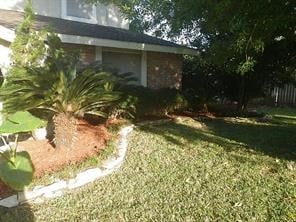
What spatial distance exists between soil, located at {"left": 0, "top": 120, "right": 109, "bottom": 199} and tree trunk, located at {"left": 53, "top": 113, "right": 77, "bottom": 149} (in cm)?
11

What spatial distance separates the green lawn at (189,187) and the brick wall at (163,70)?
5539 millimetres

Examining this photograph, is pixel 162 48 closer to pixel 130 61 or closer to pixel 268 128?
pixel 130 61

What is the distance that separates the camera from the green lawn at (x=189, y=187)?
19.5ft

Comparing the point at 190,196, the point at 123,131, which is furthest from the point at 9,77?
the point at 190,196

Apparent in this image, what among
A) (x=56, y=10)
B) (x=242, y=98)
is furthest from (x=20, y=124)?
(x=242, y=98)

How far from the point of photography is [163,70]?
16.2m

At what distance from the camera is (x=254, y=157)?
8.77 metres

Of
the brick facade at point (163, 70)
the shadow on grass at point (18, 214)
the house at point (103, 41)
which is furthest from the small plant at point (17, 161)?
the brick facade at point (163, 70)

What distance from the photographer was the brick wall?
15.7 meters

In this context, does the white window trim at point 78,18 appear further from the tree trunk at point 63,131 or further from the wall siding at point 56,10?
the tree trunk at point 63,131

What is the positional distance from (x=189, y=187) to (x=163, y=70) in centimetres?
971

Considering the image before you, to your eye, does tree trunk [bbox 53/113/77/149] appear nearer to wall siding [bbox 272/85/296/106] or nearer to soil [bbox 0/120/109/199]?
soil [bbox 0/120/109/199]

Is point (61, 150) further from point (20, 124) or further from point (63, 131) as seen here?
point (20, 124)

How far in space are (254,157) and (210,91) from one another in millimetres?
9302
